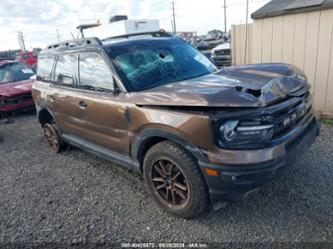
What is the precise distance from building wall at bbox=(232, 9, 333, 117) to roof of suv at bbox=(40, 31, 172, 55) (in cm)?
247

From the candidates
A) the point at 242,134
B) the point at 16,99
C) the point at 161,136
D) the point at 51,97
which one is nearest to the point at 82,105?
the point at 51,97

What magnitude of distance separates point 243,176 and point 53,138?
3.89 meters

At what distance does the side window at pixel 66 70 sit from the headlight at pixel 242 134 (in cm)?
249

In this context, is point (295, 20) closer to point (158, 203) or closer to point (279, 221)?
point (279, 221)

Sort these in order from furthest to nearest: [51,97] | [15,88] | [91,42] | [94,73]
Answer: [15,88] < [51,97] < [91,42] < [94,73]

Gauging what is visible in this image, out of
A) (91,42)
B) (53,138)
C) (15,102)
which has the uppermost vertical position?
(91,42)

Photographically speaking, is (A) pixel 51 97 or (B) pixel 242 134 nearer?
(B) pixel 242 134

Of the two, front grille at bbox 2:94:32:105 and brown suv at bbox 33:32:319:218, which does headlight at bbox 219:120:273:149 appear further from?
front grille at bbox 2:94:32:105

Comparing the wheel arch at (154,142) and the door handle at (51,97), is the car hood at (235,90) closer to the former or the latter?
the wheel arch at (154,142)

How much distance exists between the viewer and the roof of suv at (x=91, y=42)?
3.48 meters

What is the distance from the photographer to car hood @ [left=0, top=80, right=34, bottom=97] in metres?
7.68

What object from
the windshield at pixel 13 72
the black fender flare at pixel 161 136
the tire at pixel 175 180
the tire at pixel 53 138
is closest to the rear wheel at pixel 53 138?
the tire at pixel 53 138

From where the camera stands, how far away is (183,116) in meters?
2.35

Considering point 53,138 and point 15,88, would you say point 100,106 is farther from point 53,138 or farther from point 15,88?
point 15,88
